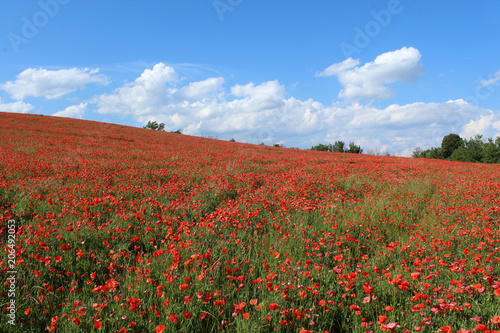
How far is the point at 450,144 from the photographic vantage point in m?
43.4

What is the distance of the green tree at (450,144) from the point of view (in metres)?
43.1

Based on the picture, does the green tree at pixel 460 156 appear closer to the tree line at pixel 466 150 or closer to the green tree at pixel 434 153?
the tree line at pixel 466 150

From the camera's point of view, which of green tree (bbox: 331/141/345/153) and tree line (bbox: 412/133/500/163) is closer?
tree line (bbox: 412/133/500/163)

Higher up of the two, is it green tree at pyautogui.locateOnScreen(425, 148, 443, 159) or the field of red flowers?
green tree at pyautogui.locateOnScreen(425, 148, 443, 159)

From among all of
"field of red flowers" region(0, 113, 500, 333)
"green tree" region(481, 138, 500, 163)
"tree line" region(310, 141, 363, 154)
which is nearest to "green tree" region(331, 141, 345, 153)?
"tree line" region(310, 141, 363, 154)

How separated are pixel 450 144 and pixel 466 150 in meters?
10.1

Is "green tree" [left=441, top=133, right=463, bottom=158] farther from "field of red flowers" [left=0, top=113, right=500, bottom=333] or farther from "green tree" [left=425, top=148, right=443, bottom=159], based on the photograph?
"field of red flowers" [left=0, top=113, right=500, bottom=333]

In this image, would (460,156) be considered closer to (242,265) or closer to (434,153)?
(434,153)

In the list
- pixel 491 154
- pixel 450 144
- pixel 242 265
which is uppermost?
pixel 450 144

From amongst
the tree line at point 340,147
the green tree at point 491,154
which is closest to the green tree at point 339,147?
the tree line at point 340,147

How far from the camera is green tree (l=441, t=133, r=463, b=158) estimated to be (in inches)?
1698

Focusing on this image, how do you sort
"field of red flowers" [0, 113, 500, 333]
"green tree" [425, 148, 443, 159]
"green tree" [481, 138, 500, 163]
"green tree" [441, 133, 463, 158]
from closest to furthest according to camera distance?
1. "field of red flowers" [0, 113, 500, 333]
2. "green tree" [481, 138, 500, 163]
3. "green tree" [441, 133, 463, 158]
4. "green tree" [425, 148, 443, 159]

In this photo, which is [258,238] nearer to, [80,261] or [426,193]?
[80,261]

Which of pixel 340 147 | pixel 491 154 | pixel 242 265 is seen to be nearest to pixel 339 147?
pixel 340 147
